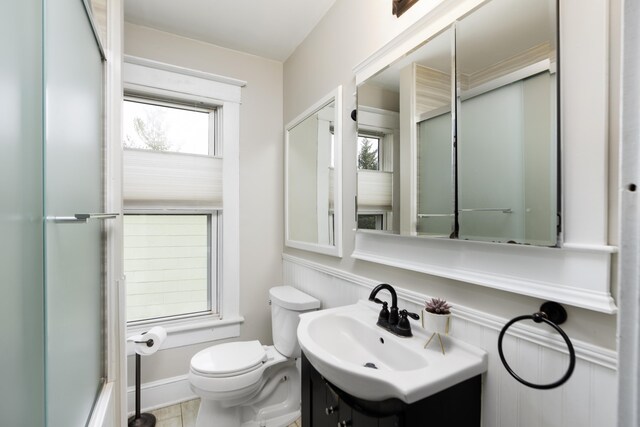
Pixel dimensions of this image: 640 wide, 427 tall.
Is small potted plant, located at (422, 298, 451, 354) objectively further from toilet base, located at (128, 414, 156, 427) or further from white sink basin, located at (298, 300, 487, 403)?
toilet base, located at (128, 414, 156, 427)


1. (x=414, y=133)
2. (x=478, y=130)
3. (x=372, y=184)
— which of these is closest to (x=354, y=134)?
(x=372, y=184)

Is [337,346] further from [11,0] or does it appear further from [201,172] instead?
[201,172]

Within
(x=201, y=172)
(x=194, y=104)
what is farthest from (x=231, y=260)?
(x=194, y=104)

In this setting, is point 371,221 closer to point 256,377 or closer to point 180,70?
point 256,377

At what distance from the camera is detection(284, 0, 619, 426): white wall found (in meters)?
0.70

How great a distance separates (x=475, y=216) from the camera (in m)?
0.98

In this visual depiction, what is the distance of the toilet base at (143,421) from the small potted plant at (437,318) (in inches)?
68.8

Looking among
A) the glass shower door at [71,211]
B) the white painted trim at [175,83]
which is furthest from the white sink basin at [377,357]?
the white painted trim at [175,83]

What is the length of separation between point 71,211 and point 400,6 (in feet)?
4.54

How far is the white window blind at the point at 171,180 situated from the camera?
189cm

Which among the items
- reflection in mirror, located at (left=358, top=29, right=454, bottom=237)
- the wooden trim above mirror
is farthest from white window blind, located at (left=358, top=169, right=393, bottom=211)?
the wooden trim above mirror

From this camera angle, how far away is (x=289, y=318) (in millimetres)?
1782

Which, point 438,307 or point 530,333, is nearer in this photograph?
point 530,333

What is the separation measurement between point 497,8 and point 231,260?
1.98 m
